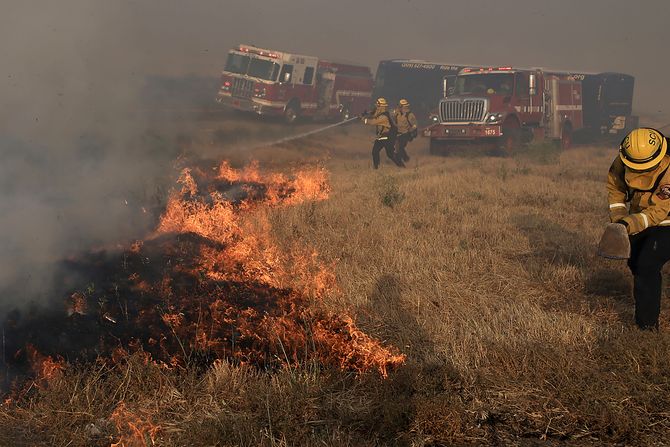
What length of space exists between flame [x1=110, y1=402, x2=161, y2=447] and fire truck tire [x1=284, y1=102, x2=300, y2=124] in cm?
1978

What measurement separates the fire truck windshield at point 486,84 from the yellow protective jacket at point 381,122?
439cm

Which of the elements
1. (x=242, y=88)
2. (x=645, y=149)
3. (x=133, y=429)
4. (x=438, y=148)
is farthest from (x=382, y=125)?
(x=133, y=429)

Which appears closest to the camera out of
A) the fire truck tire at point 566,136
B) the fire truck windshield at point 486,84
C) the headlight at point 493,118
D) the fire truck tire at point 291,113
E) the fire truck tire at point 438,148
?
the headlight at point 493,118

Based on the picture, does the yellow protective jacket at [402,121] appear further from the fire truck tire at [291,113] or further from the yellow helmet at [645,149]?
the yellow helmet at [645,149]

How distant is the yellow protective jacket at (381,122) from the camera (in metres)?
14.4

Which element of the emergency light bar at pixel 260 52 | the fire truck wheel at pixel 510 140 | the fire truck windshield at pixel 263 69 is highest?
the emergency light bar at pixel 260 52

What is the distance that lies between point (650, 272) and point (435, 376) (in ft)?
6.63

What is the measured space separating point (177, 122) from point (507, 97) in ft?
33.4

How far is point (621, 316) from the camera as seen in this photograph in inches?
203

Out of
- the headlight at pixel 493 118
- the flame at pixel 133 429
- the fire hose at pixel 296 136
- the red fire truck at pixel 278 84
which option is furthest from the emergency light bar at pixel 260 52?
the flame at pixel 133 429

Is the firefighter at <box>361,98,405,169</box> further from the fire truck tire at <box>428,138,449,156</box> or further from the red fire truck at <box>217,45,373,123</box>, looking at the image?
the red fire truck at <box>217,45,373,123</box>

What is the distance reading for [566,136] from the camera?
20.7 m

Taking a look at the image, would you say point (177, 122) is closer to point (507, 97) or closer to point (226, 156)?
point (226, 156)

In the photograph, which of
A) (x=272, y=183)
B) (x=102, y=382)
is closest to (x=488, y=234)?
(x=272, y=183)
